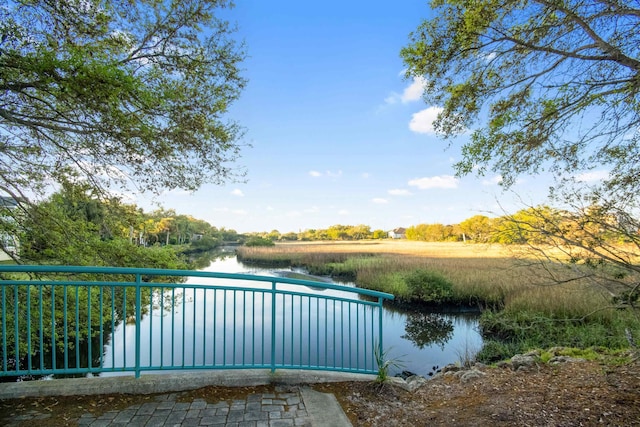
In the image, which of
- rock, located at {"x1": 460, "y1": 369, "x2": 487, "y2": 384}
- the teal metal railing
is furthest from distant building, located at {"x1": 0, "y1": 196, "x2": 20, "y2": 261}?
rock, located at {"x1": 460, "y1": 369, "x2": 487, "y2": 384}

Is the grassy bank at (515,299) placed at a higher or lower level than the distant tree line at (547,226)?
lower

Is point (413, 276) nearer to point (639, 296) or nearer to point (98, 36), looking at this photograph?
point (639, 296)

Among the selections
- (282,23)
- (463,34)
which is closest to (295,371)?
(463,34)

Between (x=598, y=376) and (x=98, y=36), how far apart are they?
8175 mm

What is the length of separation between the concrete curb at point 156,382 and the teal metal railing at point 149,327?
0.35ft

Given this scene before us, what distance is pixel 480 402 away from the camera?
3.61m

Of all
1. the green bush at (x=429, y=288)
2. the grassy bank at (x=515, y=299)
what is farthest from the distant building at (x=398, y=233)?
the green bush at (x=429, y=288)

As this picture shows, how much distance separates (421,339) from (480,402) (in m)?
6.42

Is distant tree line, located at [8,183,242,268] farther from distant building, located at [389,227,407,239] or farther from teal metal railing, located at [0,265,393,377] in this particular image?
distant building, located at [389,227,407,239]

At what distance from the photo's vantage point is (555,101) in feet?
13.4

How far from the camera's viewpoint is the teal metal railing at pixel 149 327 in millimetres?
3244

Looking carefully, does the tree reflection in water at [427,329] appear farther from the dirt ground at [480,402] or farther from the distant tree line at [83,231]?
the distant tree line at [83,231]

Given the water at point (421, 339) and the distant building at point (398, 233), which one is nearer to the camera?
the water at point (421, 339)

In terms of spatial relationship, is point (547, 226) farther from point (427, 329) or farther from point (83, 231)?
point (427, 329)
